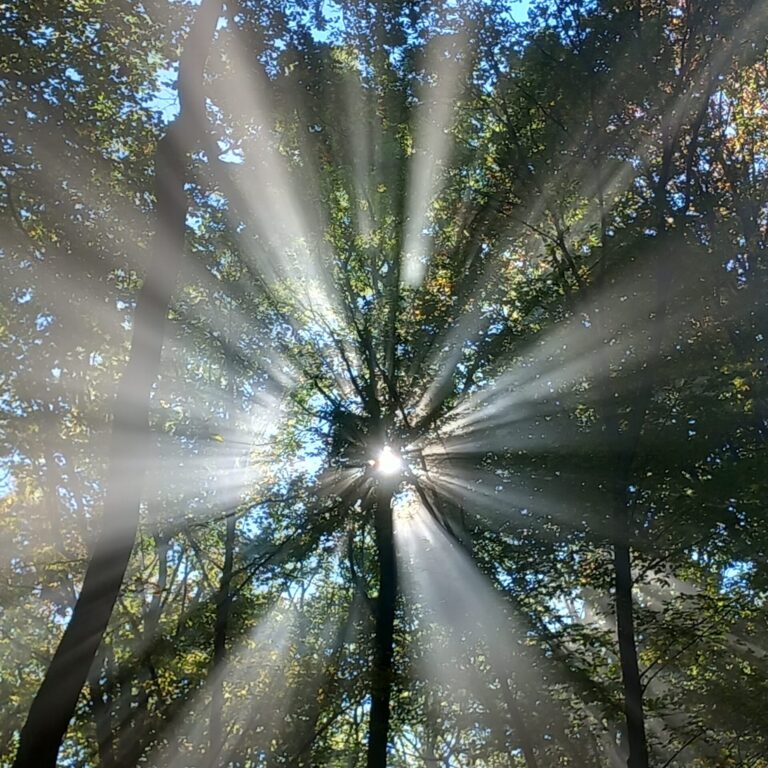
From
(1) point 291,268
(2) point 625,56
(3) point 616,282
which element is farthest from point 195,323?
(2) point 625,56

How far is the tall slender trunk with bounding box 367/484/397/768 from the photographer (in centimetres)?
975

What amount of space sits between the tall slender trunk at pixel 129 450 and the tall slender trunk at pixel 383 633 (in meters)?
5.42

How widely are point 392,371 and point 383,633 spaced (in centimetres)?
495

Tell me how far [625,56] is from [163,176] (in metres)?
7.06

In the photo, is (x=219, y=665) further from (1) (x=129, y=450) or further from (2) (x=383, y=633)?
(1) (x=129, y=450)

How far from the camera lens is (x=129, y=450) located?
6605 millimetres

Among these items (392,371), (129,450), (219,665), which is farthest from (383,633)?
(129,450)

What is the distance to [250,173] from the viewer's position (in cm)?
1183

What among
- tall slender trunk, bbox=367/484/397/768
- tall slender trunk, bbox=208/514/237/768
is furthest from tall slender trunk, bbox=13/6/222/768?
tall slender trunk, bbox=208/514/237/768

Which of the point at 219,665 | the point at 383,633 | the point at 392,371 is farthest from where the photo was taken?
the point at 392,371

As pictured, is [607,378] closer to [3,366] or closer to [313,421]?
[313,421]

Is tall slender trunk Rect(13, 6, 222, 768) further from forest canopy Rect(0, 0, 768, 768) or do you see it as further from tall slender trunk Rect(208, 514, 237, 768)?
tall slender trunk Rect(208, 514, 237, 768)

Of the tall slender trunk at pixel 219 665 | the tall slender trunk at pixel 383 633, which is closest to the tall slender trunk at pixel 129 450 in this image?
the tall slender trunk at pixel 383 633

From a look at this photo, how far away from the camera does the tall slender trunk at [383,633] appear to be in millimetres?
9750
